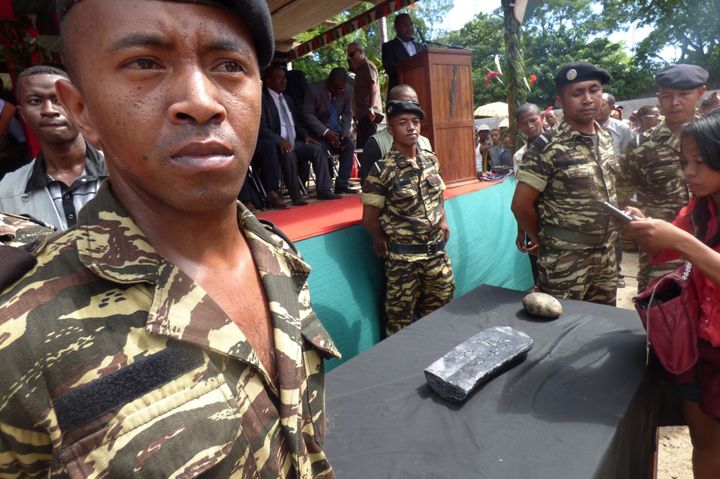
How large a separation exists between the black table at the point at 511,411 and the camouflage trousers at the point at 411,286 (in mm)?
970

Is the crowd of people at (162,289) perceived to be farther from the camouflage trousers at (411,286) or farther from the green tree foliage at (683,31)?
the green tree foliage at (683,31)

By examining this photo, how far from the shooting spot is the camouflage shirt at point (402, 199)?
9.50ft

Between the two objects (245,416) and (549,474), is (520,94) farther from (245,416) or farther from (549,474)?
(245,416)

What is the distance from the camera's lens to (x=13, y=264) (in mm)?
521

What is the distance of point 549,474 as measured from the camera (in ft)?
3.68

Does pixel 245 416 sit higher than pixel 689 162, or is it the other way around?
pixel 689 162

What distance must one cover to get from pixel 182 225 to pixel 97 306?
17 cm

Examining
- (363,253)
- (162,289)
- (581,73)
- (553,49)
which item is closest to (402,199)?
(363,253)

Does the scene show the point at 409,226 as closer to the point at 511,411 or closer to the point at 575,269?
the point at 575,269

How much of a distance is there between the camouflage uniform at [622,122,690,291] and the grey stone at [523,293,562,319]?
1248 millimetres

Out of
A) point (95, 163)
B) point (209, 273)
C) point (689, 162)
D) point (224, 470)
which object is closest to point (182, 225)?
point (209, 273)

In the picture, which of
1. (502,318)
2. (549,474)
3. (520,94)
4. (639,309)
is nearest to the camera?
(549,474)

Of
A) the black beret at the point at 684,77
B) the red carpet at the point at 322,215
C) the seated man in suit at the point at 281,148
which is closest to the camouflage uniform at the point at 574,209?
the black beret at the point at 684,77

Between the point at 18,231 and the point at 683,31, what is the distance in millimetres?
28379
